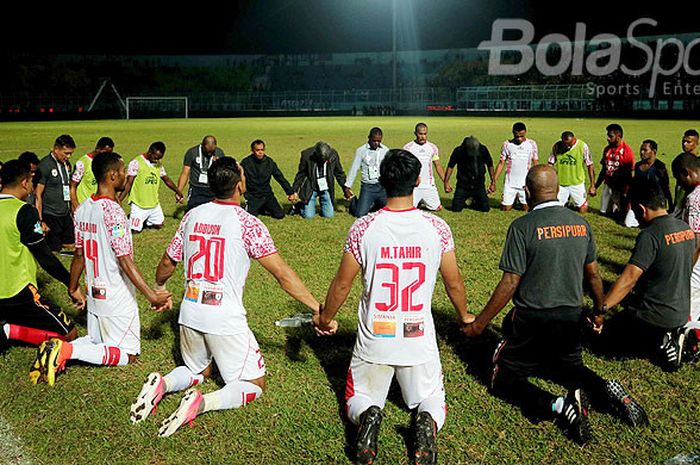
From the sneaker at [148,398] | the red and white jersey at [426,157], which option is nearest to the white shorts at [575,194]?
the red and white jersey at [426,157]

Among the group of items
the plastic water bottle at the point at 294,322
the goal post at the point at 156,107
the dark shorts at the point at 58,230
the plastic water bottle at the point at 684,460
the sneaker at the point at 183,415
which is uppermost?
the goal post at the point at 156,107

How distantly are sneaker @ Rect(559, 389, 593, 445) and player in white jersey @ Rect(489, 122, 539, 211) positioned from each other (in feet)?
33.6

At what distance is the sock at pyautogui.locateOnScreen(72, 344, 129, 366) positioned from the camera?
556cm

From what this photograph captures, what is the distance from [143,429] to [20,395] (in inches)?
51.9

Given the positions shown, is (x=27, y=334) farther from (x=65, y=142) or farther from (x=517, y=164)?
(x=517, y=164)

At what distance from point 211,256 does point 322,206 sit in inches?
367

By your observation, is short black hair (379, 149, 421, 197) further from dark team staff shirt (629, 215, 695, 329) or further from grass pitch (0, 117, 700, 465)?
dark team staff shirt (629, 215, 695, 329)

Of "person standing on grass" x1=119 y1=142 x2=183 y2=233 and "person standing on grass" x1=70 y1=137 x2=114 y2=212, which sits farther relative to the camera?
"person standing on grass" x1=119 y1=142 x2=183 y2=233

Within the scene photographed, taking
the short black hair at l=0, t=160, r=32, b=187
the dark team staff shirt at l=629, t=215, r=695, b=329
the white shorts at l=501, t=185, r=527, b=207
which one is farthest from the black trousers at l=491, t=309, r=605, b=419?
the white shorts at l=501, t=185, r=527, b=207

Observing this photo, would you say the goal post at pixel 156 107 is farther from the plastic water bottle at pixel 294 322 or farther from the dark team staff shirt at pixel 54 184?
the plastic water bottle at pixel 294 322

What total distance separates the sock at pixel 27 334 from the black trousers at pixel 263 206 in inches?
284

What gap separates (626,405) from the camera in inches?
188

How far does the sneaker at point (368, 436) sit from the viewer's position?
4.10 meters

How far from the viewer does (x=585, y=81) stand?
2579 inches
